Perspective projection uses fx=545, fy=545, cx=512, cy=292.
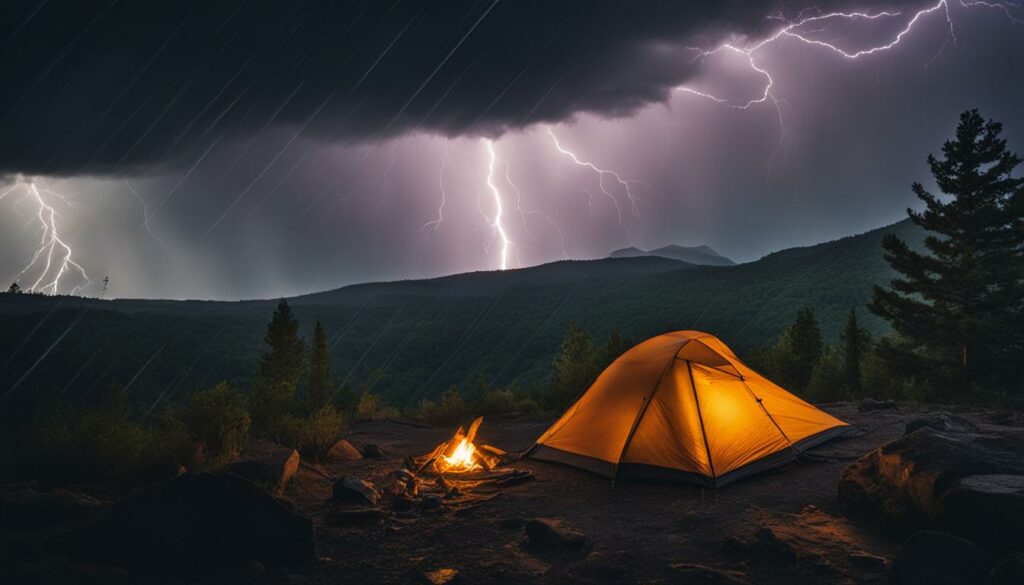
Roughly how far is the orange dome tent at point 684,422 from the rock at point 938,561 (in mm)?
3229

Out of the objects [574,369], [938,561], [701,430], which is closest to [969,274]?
[574,369]

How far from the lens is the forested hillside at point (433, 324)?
144 ft

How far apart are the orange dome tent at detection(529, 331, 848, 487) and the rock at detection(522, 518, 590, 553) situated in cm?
268

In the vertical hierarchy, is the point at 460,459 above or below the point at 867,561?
above

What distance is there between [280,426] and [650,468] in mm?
8109

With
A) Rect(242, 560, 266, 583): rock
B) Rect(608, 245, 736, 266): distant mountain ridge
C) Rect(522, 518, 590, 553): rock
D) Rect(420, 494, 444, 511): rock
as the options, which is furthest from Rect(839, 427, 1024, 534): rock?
Rect(608, 245, 736, 266): distant mountain ridge

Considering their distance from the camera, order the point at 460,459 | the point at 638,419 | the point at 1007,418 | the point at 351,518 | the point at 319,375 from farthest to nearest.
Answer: the point at 319,375 → the point at 1007,418 → the point at 460,459 → the point at 638,419 → the point at 351,518

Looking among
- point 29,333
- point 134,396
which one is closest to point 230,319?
point 29,333

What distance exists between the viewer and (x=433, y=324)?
7662cm

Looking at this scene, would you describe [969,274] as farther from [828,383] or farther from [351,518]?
[351,518]

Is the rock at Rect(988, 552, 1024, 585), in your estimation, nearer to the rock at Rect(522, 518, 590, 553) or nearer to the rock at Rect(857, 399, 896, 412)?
the rock at Rect(522, 518, 590, 553)

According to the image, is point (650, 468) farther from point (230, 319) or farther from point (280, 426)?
point (230, 319)

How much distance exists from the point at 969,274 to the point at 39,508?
1032 inches

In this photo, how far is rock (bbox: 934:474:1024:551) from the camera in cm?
515
